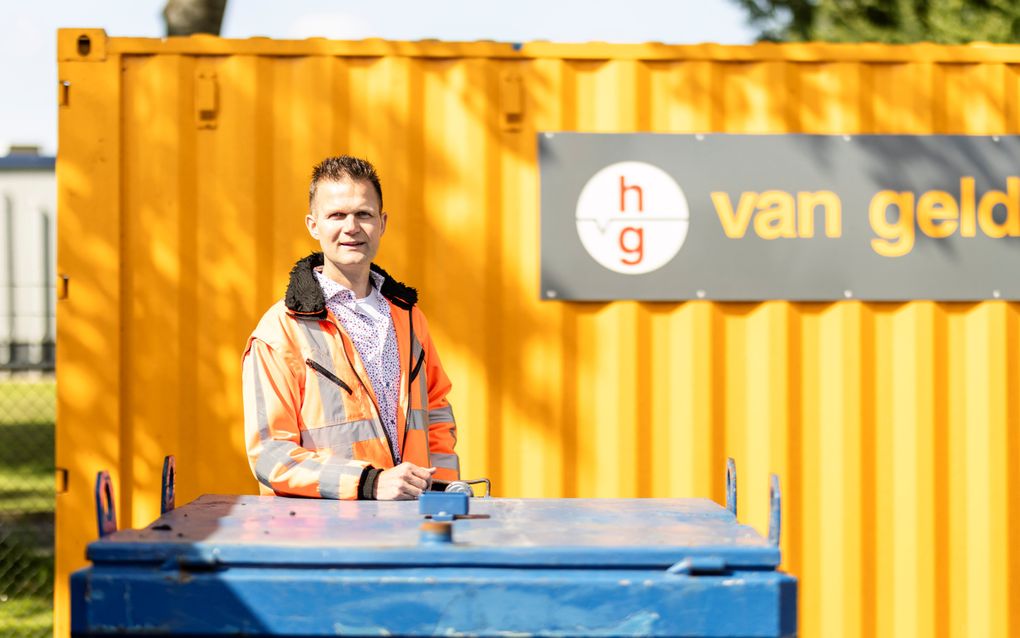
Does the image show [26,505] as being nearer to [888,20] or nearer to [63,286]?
[63,286]

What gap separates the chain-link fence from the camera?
22.3 feet

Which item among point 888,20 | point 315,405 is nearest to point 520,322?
point 315,405

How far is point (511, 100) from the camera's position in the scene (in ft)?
15.2

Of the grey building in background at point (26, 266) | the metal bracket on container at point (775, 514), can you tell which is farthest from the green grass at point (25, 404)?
the metal bracket on container at point (775, 514)

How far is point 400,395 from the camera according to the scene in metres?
3.50

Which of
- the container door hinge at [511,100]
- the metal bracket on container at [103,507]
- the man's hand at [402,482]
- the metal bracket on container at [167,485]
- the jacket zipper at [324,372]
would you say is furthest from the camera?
the container door hinge at [511,100]

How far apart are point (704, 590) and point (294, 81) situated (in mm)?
2905

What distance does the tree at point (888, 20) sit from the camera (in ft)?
52.6

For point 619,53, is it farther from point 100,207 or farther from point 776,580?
point 776,580

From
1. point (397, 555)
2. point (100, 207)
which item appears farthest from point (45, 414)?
point (397, 555)

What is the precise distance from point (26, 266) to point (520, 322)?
39.5 ft

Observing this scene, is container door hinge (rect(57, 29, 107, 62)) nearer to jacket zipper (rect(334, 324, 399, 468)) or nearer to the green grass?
jacket zipper (rect(334, 324, 399, 468))

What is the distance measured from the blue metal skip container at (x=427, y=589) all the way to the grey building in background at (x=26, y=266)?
12.7 meters

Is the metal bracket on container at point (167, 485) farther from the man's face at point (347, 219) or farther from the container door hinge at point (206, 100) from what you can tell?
the container door hinge at point (206, 100)
